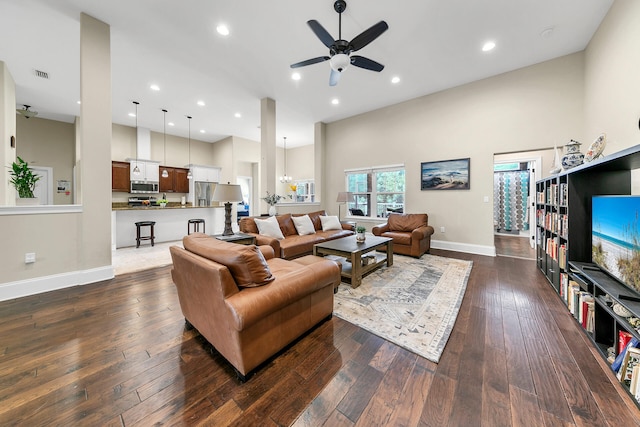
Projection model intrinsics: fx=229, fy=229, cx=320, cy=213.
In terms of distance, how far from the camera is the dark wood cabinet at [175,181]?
7898 mm

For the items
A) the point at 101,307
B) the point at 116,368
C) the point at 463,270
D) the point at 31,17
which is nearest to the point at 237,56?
the point at 31,17

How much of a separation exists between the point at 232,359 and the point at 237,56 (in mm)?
4426

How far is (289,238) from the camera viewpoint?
13.8ft

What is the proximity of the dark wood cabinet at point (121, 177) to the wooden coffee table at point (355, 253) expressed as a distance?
23.6ft

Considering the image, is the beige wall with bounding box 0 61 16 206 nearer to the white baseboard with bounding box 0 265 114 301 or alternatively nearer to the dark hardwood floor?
the white baseboard with bounding box 0 265 114 301

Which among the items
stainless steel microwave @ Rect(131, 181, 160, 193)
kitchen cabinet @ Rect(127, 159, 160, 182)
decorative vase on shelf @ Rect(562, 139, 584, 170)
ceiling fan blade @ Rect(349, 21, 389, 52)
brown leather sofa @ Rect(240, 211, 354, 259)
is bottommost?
brown leather sofa @ Rect(240, 211, 354, 259)

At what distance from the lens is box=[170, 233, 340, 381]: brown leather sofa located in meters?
1.44

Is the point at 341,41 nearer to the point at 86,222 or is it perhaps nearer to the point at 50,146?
the point at 86,222

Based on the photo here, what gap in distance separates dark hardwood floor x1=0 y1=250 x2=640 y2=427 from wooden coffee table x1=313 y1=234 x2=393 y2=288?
98 centimetres

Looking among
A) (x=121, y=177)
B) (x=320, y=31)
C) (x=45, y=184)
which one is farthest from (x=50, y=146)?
(x=320, y=31)

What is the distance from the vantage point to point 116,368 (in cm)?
160

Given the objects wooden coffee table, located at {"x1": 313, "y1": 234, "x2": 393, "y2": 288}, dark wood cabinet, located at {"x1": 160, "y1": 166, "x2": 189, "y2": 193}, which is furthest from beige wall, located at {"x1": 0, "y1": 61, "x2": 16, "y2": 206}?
wooden coffee table, located at {"x1": 313, "y1": 234, "x2": 393, "y2": 288}

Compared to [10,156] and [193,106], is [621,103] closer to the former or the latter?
[193,106]

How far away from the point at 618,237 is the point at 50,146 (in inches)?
446
